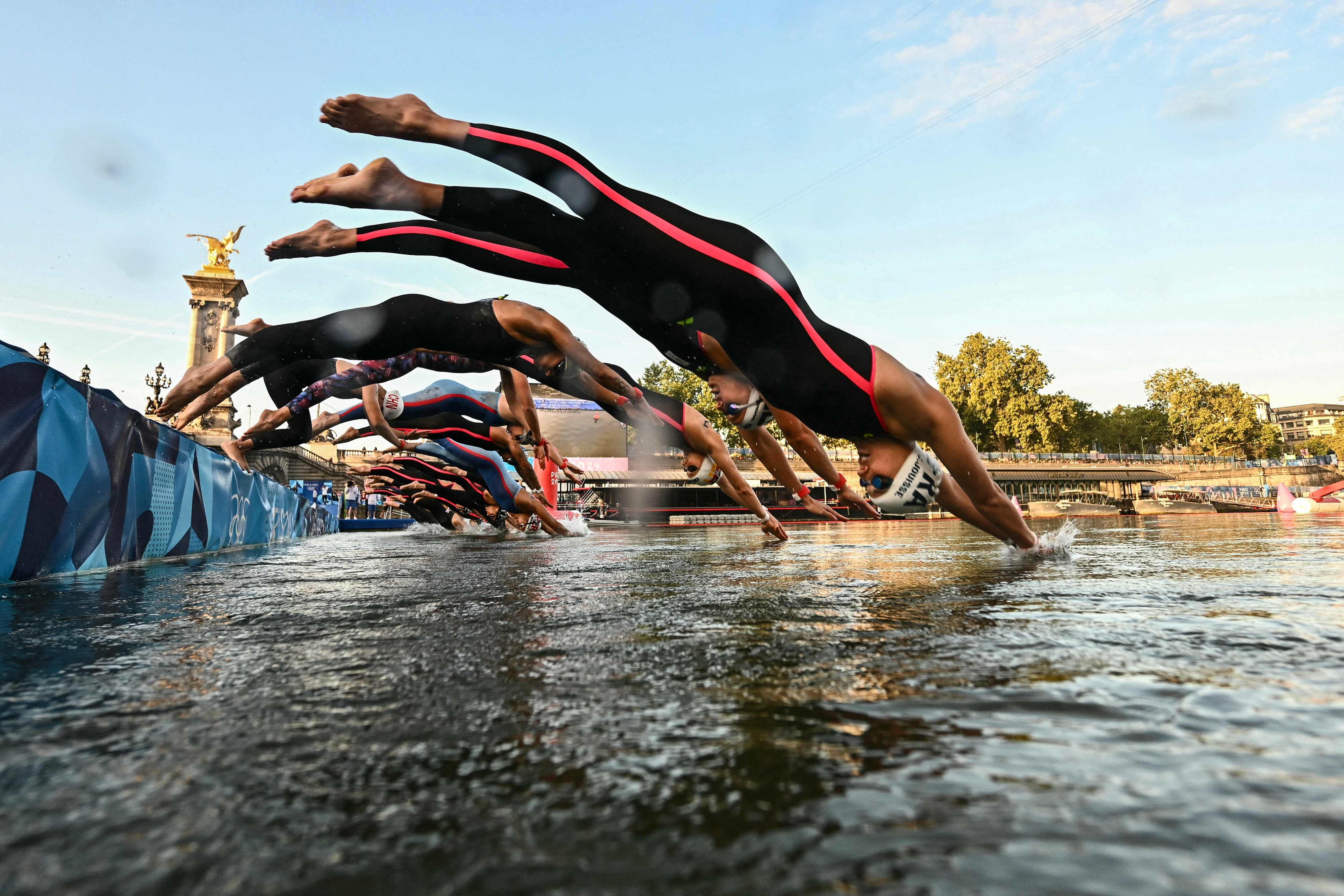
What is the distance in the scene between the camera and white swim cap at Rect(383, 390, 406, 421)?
10.6 metres

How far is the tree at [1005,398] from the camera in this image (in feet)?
172

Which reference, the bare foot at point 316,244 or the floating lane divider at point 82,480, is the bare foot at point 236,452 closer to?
the floating lane divider at point 82,480

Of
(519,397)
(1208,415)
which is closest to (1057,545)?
(519,397)

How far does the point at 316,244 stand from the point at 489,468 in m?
8.81

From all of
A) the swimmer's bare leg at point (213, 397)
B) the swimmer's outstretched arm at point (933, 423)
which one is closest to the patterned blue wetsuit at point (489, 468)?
the swimmer's bare leg at point (213, 397)

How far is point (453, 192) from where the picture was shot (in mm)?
3980

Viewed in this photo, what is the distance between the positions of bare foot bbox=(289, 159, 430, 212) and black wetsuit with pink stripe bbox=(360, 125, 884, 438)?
0.55 ft

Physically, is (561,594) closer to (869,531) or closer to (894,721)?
(894,721)

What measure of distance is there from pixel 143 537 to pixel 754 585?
517 centimetres

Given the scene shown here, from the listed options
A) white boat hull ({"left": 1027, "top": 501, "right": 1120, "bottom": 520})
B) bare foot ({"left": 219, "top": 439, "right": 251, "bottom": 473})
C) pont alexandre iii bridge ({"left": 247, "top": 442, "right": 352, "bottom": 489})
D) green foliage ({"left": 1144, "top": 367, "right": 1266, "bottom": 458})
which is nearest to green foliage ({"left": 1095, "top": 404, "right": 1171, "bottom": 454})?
green foliage ({"left": 1144, "top": 367, "right": 1266, "bottom": 458})

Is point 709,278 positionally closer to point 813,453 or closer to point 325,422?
point 813,453

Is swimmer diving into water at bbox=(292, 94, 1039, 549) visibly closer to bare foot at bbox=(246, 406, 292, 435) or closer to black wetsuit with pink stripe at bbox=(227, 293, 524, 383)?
black wetsuit with pink stripe at bbox=(227, 293, 524, 383)

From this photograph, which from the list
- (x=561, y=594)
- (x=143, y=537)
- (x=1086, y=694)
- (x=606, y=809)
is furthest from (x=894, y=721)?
(x=143, y=537)

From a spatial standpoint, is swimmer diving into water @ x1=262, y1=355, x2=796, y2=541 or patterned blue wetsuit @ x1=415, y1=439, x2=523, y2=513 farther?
patterned blue wetsuit @ x1=415, y1=439, x2=523, y2=513
